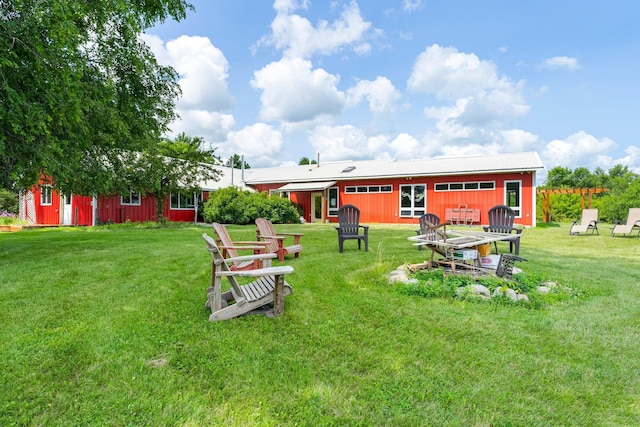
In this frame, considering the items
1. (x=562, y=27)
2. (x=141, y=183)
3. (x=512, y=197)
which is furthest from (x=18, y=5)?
(x=512, y=197)

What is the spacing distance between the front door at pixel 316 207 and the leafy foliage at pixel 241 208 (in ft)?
9.60

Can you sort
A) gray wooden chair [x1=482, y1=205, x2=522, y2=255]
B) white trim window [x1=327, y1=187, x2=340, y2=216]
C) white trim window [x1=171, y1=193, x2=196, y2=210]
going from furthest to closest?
white trim window [x1=327, y1=187, x2=340, y2=216] < white trim window [x1=171, y1=193, x2=196, y2=210] < gray wooden chair [x1=482, y1=205, x2=522, y2=255]

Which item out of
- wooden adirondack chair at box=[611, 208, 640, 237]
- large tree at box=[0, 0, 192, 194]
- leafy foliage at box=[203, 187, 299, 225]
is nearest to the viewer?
large tree at box=[0, 0, 192, 194]

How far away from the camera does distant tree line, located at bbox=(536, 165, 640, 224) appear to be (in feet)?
50.9

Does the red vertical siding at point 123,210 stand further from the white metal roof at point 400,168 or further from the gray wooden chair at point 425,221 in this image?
the gray wooden chair at point 425,221

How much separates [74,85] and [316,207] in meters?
16.3

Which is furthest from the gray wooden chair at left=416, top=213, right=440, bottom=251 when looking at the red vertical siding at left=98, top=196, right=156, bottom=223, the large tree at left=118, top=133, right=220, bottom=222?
the red vertical siding at left=98, top=196, right=156, bottom=223

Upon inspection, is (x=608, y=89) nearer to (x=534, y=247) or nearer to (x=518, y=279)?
(x=534, y=247)

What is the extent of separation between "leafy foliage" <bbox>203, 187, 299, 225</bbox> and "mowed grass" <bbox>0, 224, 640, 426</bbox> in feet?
41.4

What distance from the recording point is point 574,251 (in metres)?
8.12

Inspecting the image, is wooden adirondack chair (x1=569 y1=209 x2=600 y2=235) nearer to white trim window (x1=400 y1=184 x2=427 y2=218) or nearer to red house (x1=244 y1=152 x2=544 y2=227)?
red house (x1=244 y1=152 x2=544 y2=227)

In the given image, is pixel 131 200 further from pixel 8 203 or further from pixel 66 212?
pixel 8 203

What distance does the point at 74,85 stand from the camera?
17.6 ft

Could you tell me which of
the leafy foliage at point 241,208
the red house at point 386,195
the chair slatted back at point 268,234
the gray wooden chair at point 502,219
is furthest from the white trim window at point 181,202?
the gray wooden chair at point 502,219
